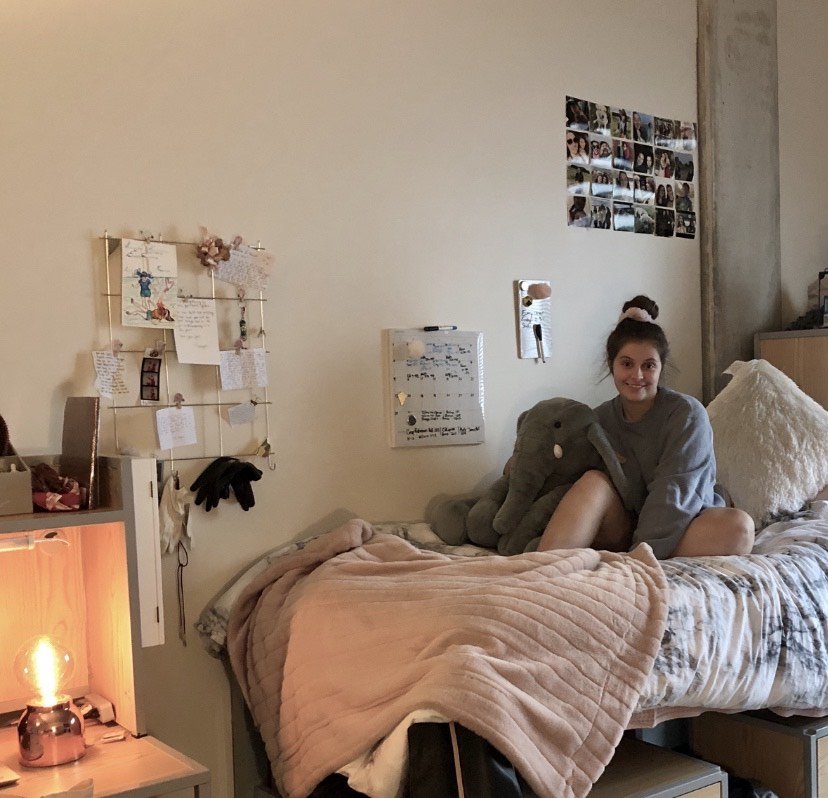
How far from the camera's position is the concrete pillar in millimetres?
3268

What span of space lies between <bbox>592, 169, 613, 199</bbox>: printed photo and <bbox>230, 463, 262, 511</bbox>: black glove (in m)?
1.45

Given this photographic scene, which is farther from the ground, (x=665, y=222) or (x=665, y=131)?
(x=665, y=131)

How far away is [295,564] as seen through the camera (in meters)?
2.07

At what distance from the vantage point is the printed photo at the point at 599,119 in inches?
115

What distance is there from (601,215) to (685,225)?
43 centimetres

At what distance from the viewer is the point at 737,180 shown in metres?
3.34

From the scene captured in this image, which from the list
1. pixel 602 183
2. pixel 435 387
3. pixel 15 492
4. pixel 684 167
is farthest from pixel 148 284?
pixel 684 167

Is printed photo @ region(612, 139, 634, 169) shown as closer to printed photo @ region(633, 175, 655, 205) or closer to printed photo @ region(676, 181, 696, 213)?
printed photo @ region(633, 175, 655, 205)

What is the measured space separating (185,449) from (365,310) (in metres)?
0.60

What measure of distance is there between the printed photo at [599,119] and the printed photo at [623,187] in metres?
0.14

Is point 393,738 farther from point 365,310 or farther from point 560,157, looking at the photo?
point 560,157

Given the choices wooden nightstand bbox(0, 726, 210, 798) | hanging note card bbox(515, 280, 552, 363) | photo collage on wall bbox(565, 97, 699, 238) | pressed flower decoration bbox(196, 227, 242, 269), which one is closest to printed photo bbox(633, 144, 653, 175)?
photo collage on wall bbox(565, 97, 699, 238)

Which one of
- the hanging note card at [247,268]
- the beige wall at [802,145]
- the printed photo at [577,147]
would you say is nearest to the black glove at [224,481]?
the hanging note card at [247,268]

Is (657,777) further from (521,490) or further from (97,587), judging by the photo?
(97,587)
